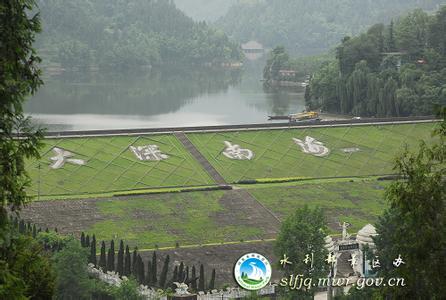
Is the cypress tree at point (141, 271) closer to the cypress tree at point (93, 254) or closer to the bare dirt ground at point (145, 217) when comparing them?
the cypress tree at point (93, 254)

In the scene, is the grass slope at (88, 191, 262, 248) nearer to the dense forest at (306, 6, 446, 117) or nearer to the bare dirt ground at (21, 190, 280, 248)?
the bare dirt ground at (21, 190, 280, 248)

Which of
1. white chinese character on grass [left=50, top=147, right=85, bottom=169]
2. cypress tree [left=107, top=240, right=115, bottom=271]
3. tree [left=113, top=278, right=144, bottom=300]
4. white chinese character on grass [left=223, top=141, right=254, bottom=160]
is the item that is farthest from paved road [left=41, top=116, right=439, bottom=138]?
tree [left=113, top=278, right=144, bottom=300]

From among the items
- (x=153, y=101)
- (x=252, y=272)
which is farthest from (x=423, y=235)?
(x=153, y=101)

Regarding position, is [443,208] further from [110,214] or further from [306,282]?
[110,214]

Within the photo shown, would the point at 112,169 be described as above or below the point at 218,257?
above

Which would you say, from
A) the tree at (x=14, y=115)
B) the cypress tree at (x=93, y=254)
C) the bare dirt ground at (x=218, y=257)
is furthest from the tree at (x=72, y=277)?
the tree at (x=14, y=115)

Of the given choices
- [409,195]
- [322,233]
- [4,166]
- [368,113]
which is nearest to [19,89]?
[4,166]

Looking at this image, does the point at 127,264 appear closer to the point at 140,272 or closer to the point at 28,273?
the point at 140,272
